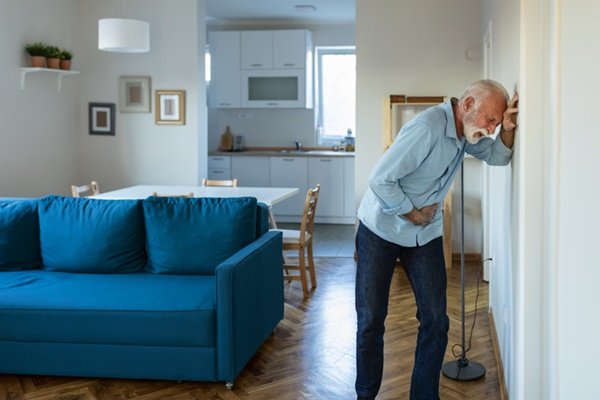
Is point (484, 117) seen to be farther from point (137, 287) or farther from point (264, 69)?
point (264, 69)

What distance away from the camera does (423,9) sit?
6.86m

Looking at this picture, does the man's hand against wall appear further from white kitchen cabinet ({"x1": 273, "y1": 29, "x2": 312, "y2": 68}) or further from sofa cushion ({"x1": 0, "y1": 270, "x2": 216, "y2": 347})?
white kitchen cabinet ({"x1": 273, "y1": 29, "x2": 312, "y2": 68})

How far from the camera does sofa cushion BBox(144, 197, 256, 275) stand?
13.4ft

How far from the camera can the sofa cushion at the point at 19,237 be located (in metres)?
4.24

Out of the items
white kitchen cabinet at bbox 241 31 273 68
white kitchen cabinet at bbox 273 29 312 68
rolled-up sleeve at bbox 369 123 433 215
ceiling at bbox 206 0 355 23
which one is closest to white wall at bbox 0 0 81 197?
ceiling at bbox 206 0 355 23

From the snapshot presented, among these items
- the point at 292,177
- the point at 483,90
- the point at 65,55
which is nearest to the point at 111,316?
the point at 483,90

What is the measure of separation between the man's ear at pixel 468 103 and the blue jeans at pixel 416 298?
569 mm

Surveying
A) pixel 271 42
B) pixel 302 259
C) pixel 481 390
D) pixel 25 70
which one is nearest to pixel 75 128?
pixel 25 70

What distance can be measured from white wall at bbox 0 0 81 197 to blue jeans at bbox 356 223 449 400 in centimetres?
469

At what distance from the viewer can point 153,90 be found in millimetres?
7688

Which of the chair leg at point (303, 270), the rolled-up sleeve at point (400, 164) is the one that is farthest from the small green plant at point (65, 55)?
the rolled-up sleeve at point (400, 164)

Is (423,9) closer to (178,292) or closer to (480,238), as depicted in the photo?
(480,238)

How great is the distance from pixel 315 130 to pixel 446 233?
153 inches

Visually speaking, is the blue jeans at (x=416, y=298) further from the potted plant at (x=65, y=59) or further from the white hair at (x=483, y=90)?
the potted plant at (x=65, y=59)
